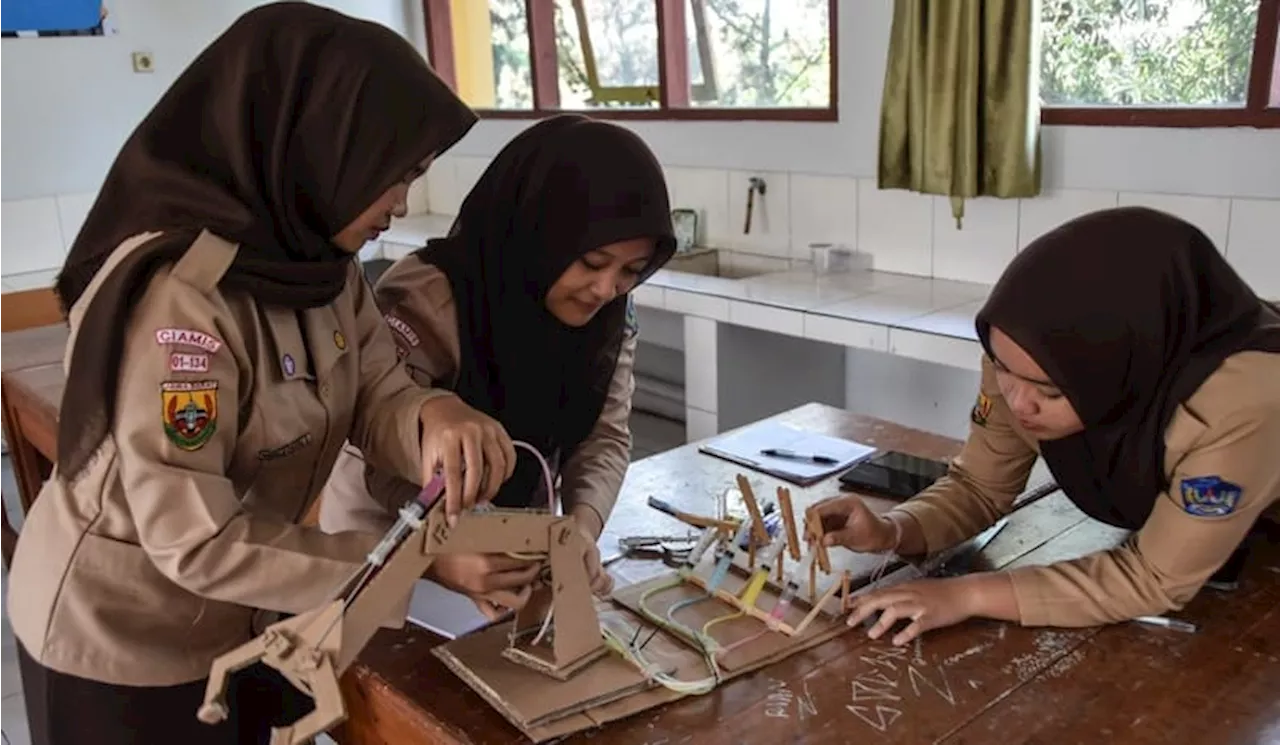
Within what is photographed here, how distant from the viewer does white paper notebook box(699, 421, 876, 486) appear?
1.71 meters

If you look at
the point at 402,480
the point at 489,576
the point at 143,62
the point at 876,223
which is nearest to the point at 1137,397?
the point at 489,576

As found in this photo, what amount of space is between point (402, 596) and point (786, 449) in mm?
923

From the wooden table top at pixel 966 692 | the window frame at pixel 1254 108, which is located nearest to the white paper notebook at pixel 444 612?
the wooden table top at pixel 966 692

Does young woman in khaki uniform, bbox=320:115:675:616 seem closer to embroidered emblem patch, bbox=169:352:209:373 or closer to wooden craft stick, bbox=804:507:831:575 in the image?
wooden craft stick, bbox=804:507:831:575

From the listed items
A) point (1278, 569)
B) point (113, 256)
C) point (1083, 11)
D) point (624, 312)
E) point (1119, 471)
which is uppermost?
point (1083, 11)

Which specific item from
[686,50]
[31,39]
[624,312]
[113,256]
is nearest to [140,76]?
[31,39]

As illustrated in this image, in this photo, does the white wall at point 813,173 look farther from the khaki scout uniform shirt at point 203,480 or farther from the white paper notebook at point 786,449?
the khaki scout uniform shirt at point 203,480

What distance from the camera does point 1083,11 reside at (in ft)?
9.58

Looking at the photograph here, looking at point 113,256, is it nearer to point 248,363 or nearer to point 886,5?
point 248,363

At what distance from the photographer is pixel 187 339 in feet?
3.34

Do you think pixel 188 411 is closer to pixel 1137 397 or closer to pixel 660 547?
pixel 660 547

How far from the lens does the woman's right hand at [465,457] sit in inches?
42.2

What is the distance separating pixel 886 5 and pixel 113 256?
2655mm

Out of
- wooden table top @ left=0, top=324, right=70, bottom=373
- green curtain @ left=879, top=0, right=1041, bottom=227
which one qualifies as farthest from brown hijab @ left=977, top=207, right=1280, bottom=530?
wooden table top @ left=0, top=324, right=70, bottom=373
